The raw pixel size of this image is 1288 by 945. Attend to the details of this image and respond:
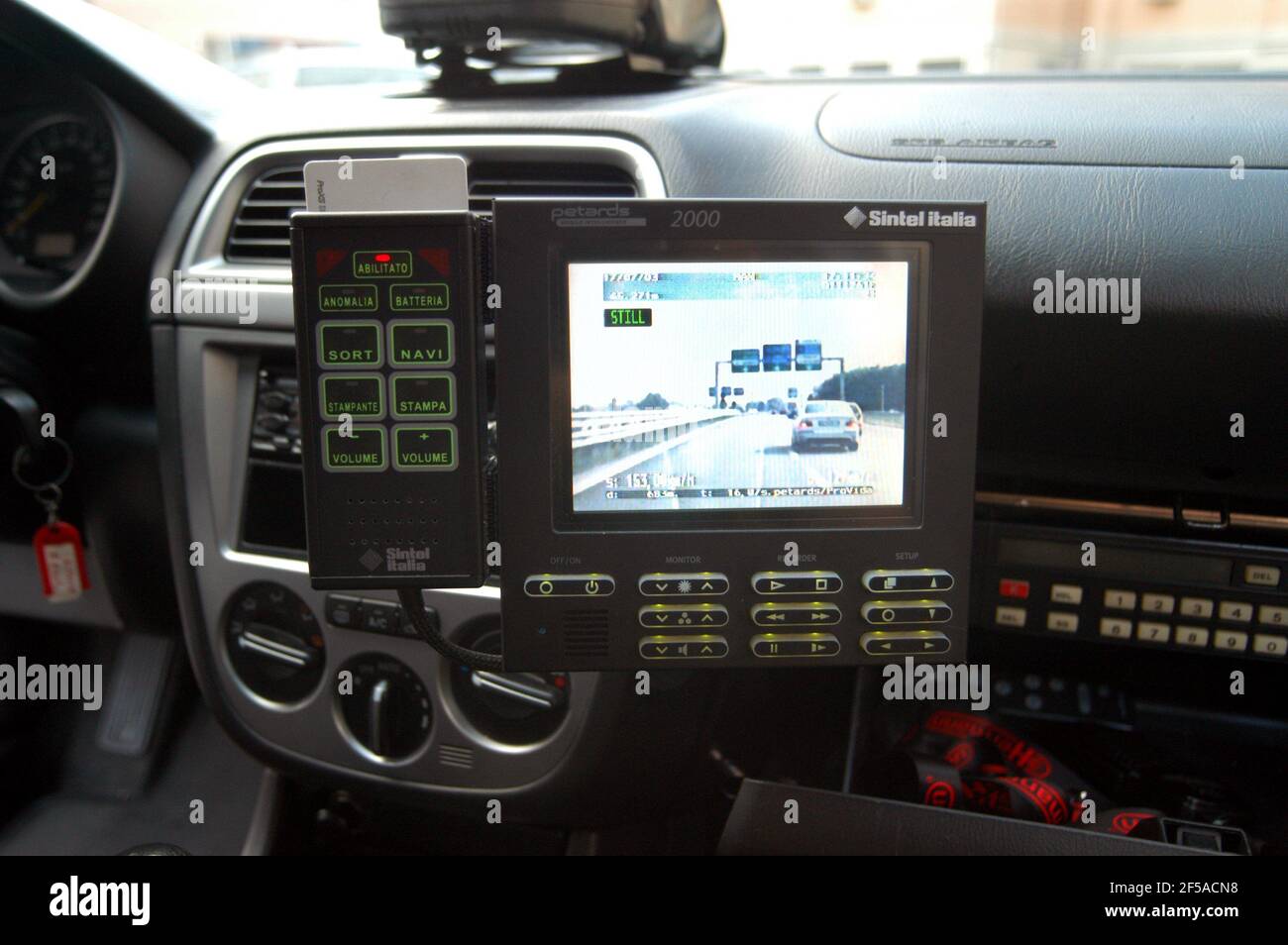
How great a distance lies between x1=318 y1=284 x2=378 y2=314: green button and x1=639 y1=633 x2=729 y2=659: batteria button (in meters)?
0.42

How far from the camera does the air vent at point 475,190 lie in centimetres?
142

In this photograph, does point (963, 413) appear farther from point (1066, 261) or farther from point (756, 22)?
point (756, 22)

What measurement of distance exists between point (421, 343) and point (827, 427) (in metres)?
0.40

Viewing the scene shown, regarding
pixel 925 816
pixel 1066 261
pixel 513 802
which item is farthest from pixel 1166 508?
pixel 513 802

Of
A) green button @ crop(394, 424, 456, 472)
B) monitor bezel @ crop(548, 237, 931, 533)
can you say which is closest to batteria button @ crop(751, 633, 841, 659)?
monitor bezel @ crop(548, 237, 931, 533)

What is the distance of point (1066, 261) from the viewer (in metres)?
1.30

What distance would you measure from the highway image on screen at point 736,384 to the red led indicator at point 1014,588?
53 centimetres

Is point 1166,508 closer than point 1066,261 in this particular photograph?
No

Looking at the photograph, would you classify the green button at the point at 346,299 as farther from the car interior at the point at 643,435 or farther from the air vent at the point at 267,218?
the air vent at the point at 267,218

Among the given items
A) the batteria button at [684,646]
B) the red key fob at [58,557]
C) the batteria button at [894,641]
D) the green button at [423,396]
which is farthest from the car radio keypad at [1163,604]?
the red key fob at [58,557]

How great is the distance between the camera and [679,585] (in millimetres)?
1041

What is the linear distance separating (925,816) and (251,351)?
1.14m

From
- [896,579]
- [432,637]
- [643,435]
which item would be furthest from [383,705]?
[896,579]

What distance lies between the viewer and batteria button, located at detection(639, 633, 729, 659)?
104 centimetres
